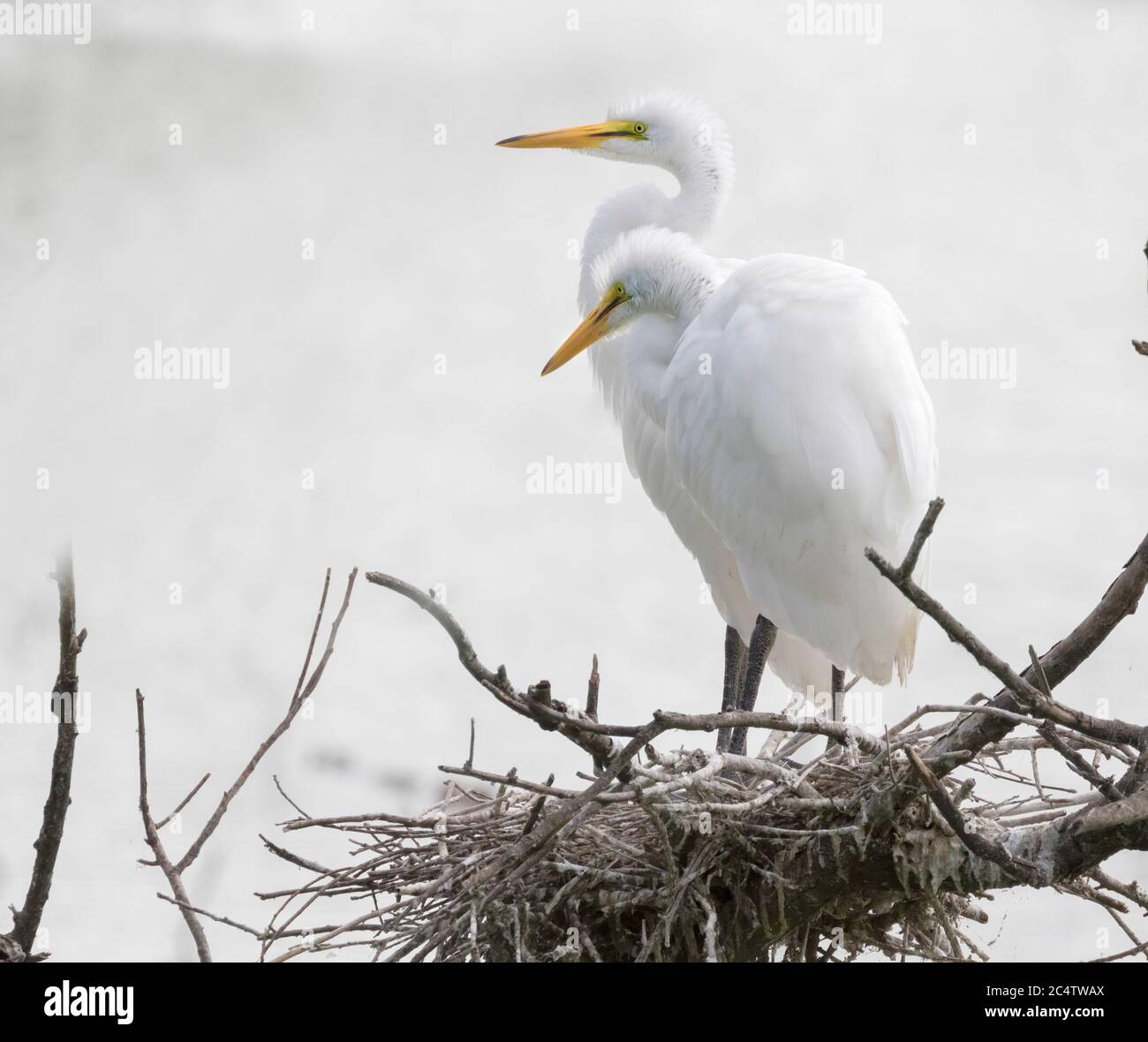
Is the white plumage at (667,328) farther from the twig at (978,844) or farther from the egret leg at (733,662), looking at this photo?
the twig at (978,844)

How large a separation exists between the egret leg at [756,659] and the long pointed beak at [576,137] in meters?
1.60

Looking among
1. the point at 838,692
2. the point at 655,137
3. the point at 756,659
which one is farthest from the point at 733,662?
the point at 655,137

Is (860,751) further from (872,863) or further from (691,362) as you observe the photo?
(691,362)

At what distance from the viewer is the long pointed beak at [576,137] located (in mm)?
4473

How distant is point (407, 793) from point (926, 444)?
1646 millimetres

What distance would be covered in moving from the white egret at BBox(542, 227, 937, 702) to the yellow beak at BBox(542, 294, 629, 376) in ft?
1.05

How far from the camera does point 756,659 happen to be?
3.87 m

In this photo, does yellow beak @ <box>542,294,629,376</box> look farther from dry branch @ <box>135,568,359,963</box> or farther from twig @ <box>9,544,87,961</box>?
twig @ <box>9,544,87,961</box>

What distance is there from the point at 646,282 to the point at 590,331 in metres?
0.22

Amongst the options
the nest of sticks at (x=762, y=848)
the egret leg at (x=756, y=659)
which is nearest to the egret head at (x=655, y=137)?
the egret leg at (x=756, y=659)

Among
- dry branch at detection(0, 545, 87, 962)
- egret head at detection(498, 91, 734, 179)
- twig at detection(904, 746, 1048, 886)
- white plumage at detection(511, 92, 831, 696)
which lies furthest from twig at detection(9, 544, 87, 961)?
egret head at detection(498, 91, 734, 179)

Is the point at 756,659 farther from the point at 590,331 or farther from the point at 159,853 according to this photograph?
the point at 159,853

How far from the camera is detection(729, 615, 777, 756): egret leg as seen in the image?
3.81 m
